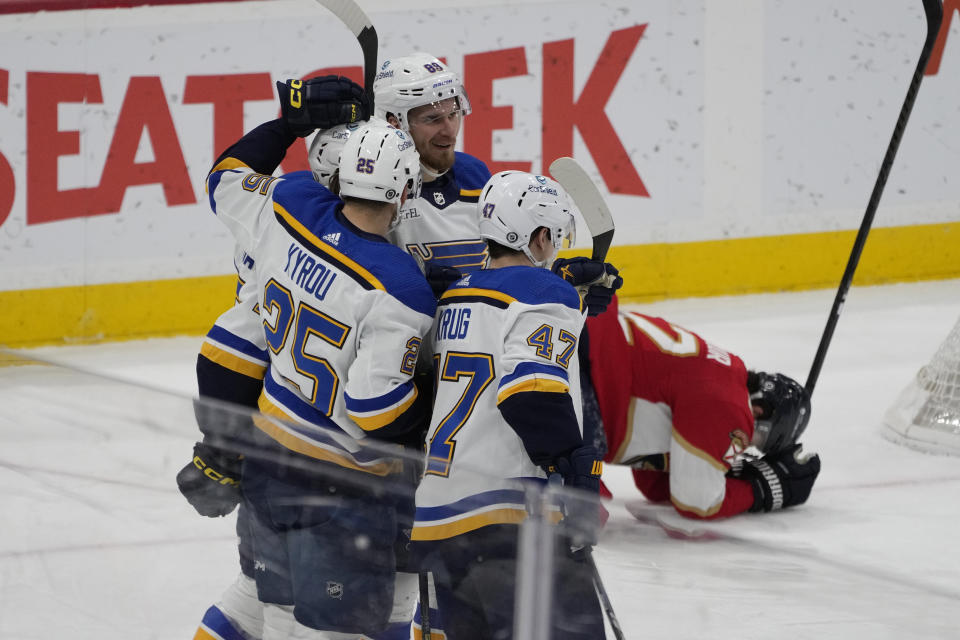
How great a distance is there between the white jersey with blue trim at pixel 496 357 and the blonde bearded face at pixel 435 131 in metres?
0.51

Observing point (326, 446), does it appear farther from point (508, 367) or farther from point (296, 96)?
point (296, 96)

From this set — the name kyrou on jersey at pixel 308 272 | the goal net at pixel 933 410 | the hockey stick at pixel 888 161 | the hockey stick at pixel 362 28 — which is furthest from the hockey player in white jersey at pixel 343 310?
the goal net at pixel 933 410

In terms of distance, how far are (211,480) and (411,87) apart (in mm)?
988

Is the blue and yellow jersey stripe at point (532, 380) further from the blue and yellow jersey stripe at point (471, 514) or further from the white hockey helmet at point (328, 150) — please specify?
the white hockey helmet at point (328, 150)

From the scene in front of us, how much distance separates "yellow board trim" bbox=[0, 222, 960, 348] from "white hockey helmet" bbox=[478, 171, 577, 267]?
9.81ft

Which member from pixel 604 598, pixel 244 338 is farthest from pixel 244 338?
pixel 604 598

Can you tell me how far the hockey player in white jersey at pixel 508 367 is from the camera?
1879 millimetres

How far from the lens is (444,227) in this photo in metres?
2.45

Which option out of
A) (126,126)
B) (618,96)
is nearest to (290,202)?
(126,126)

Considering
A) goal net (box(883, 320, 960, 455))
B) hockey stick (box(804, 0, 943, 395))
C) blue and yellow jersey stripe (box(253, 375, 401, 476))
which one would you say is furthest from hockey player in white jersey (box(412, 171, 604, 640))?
goal net (box(883, 320, 960, 455))

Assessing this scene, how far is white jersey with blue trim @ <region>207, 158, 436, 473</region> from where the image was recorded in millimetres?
1967

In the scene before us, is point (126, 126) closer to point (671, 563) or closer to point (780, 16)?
point (780, 16)

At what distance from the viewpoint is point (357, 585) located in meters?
1.80

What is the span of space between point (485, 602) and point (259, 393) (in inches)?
37.4
